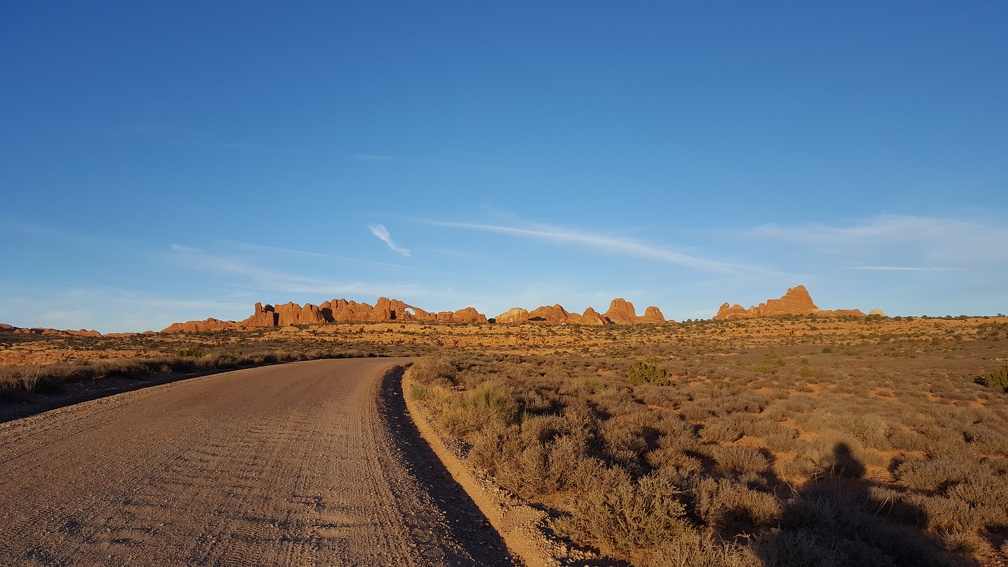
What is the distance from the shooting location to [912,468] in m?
9.28

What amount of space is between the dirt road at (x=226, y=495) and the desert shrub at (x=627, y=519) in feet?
3.07

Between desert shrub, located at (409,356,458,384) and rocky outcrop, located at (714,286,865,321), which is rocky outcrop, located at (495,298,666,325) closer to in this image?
rocky outcrop, located at (714,286,865,321)

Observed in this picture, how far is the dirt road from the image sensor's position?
4.89m

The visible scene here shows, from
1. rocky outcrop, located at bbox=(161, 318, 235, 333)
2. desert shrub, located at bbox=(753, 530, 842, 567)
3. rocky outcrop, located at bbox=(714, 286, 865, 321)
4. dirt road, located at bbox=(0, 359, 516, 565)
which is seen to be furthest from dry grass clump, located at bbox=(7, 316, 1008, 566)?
rocky outcrop, located at bbox=(161, 318, 235, 333)

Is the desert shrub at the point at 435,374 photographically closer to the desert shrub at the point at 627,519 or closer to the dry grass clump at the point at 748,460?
the dry grass clump at the point at 748,460

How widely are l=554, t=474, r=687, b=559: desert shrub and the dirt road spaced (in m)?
0.94

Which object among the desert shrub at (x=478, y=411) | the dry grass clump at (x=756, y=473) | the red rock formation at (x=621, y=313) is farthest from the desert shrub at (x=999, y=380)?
the red rock formation at (x=621, y=313)

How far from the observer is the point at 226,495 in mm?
6434

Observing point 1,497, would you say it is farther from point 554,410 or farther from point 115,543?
point 554,410

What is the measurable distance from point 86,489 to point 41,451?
2.92 meters

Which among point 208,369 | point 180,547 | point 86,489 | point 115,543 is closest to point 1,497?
point 86,489

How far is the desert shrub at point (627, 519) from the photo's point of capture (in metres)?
5.40

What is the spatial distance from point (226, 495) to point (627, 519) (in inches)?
190

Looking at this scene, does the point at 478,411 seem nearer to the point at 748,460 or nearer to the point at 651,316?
the point at 748,460
